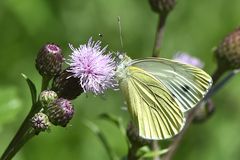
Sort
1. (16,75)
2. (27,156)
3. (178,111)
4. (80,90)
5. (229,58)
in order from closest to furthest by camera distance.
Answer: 1. (80,90)
2. (178,111)
3. (229,58)
4. (27,156)
5. (16,75)

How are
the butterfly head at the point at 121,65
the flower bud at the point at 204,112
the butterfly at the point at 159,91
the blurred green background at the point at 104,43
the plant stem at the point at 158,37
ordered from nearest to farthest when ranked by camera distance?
the butterfly head at the point at 121,65, the butterfly at the point at 159,91, the plant stem at the point at 158,37, the flower bud at the point at 204,112, the blurred green background at the point at 104,43

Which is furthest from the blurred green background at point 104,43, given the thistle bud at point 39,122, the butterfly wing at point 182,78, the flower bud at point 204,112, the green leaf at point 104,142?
the thistle bud at point 39,122

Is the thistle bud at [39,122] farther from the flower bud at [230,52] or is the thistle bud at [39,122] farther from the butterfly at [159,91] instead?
the flower bud at [230,52]

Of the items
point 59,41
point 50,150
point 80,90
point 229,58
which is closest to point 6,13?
point 59,41

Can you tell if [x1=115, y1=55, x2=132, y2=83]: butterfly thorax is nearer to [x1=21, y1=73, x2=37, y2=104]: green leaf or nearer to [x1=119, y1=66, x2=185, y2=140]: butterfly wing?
[x1=119, y1=66, x2=185, y2=140]: butterfly wing

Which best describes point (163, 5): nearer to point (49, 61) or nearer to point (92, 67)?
point (92, 67)

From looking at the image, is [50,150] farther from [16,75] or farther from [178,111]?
[178,111]
